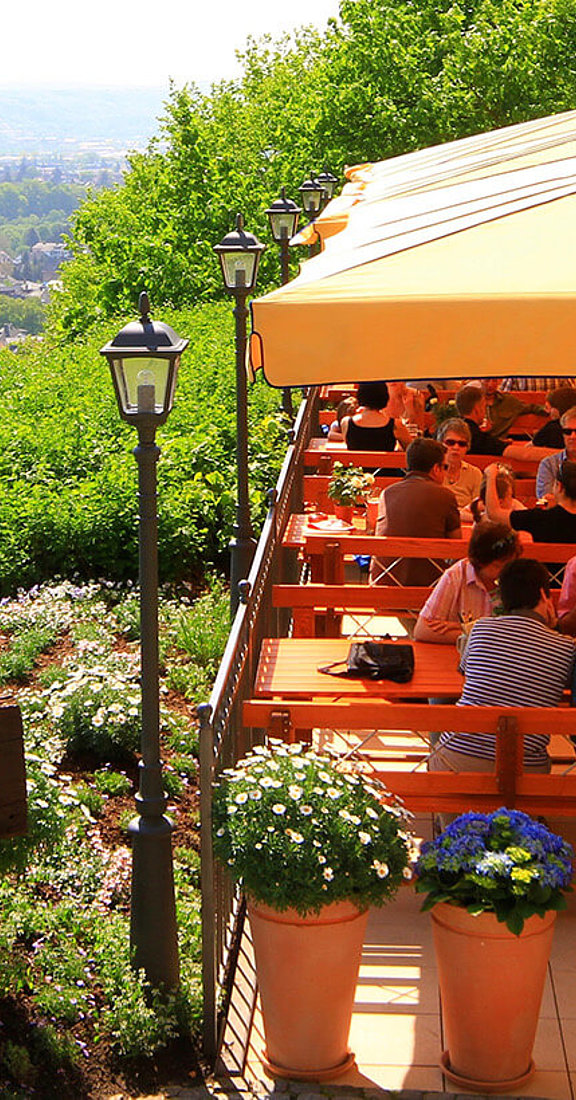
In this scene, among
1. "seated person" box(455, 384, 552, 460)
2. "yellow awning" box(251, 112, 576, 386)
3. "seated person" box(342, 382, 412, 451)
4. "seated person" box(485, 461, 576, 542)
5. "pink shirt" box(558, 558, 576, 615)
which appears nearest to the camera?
"yellow awning" box(251, 112, 576, 386)

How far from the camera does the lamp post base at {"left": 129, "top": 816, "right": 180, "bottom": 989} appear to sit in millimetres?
5727

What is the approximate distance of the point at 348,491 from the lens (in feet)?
31.6

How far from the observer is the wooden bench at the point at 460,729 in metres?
5.96

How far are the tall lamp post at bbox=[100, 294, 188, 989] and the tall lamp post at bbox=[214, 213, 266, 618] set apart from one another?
16.4ft

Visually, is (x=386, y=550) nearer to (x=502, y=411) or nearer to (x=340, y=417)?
(x=502, y=411)

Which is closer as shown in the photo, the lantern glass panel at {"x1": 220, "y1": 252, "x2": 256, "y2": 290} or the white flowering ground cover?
the white flowering ground cover

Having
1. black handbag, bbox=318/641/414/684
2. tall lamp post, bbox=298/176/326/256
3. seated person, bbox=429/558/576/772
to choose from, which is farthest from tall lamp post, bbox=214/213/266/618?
tall lamp post, bbox=298/176/326/256

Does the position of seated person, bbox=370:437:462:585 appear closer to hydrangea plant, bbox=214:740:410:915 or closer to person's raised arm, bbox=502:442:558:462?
person's raised arm, bbox=502:442:558:462

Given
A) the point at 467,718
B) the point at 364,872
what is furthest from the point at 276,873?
the point at 467,718

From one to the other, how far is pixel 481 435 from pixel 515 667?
5059 mm

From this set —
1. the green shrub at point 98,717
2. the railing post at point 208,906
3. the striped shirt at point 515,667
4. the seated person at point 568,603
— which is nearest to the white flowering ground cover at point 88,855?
the green shrub at point 98,717

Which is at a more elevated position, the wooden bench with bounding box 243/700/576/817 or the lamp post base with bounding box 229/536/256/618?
the wooden bench with bounding box 243/700/576/817

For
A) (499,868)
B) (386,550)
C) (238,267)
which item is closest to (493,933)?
(499,868)

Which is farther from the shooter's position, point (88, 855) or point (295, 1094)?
point (88, 855)
